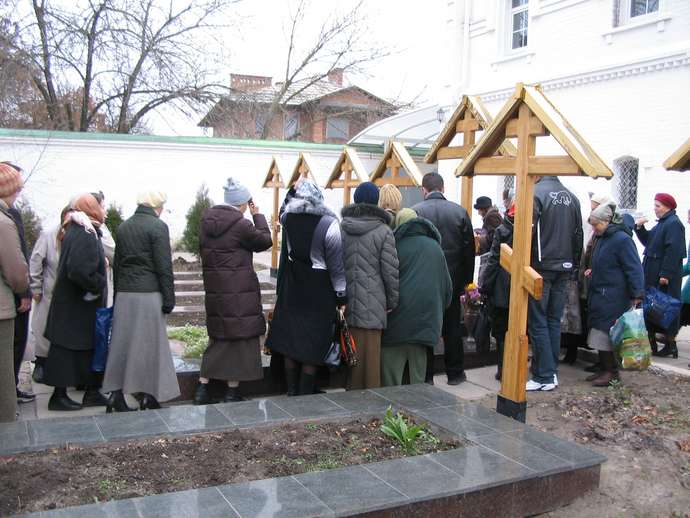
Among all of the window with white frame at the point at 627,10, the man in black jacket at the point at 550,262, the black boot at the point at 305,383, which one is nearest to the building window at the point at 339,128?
the window with white frame at the point at 627,10

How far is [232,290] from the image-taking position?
544 cm

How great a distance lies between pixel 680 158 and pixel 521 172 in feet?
4.88

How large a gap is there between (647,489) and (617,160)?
9243mm

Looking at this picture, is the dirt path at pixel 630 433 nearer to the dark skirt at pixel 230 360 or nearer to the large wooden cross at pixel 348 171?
the dark skirt at pixel 230 360

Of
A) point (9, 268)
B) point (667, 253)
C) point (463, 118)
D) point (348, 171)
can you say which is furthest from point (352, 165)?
point (9, 268)

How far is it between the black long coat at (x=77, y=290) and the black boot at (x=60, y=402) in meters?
0.43

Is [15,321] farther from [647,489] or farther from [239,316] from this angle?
[647,489]

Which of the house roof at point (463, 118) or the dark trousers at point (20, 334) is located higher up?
the house roof at point (463, 118)

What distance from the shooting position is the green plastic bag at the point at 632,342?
576 centimetres

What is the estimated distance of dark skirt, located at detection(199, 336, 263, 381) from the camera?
18.0 ft

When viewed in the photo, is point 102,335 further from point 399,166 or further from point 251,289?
point 399,166

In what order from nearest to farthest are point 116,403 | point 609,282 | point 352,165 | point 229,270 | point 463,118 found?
point 116,403
point 229,270
point 609,282
point 463,118
point 352,165

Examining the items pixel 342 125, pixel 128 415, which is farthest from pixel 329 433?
pixel 342 125

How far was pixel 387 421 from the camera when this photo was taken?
446 cm
